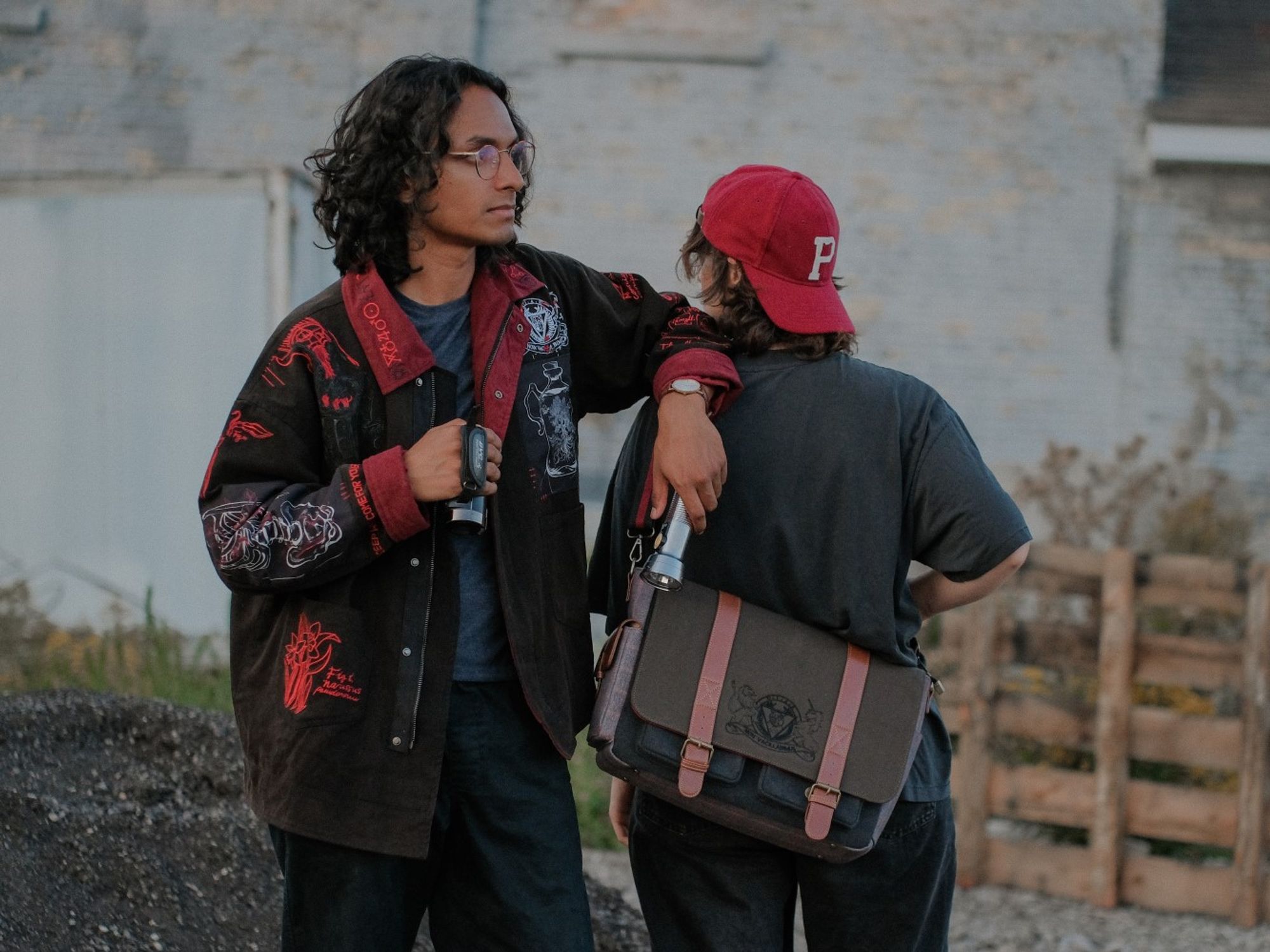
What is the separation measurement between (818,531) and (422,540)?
60 cm

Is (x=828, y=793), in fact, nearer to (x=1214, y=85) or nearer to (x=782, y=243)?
(x=782, y=243)

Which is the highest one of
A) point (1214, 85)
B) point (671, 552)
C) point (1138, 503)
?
point (1214, 85)

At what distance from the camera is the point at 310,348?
2059 millimetres

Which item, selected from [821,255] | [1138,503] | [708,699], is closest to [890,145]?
[1138,503]

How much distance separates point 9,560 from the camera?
6.98 meters

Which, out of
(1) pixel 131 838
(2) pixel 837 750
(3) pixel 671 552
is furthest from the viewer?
(1) pixel 131 838

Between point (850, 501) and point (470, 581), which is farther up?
point (850, 501)

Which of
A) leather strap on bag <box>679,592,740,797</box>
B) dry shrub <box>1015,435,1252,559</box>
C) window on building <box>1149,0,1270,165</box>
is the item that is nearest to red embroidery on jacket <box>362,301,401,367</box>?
leather strap on bag <box>679,592,740,797</box>

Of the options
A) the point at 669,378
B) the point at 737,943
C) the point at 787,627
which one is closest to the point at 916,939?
the point at 737,943

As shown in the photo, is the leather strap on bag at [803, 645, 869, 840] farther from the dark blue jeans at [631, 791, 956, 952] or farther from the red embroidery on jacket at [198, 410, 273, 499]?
the red embroidery on jacket at [198, 410, 273, 499]

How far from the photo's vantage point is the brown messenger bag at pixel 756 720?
82.5 inches

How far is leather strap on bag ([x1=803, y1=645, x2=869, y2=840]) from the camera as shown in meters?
2.08

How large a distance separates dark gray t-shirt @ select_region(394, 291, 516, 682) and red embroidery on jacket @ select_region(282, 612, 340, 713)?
20 centimetres

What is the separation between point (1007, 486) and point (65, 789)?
7117 mm
